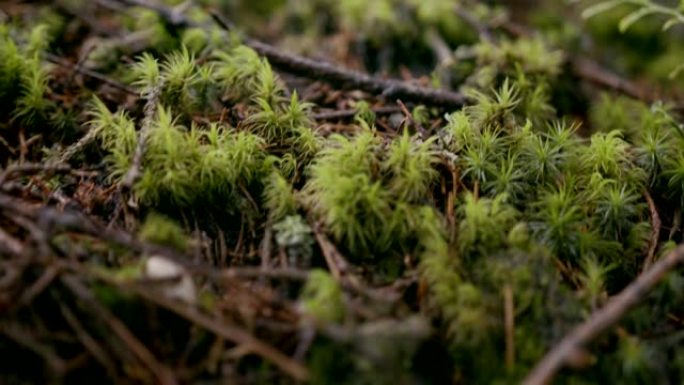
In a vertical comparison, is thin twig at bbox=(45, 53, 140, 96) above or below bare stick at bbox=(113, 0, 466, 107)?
below

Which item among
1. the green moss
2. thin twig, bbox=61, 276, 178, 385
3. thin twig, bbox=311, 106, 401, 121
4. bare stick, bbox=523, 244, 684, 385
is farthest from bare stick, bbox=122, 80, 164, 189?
bare stick, bbox=523, 244, 684, 385

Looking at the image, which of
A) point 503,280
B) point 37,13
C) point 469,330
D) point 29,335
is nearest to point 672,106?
point 503,280

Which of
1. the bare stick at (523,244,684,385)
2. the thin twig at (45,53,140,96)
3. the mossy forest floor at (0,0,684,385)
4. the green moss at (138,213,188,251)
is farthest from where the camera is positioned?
the thin twig at (45,53,140,96)

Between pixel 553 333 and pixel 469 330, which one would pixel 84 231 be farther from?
pixel 553 333

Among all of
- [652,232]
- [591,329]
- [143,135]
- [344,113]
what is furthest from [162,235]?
[652,232]

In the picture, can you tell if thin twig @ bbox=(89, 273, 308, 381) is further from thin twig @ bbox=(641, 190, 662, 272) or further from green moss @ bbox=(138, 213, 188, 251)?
thin twig @ bbox=(641, 190, 662, 272)

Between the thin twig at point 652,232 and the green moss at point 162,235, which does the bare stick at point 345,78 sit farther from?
the green moss at point 162,235

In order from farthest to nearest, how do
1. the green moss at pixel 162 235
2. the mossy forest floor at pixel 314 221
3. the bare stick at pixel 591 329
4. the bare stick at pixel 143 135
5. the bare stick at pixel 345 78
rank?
the bare stick at pixel 345 78 < the bare stick at pixel 143 135 < the green moss at pixel 162 235 < the mossy forest floor at pixel 314 221 < the bare stick at pixel 591 329

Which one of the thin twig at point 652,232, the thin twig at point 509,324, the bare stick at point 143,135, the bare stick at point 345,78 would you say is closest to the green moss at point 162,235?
the bare stick at point 143,135
